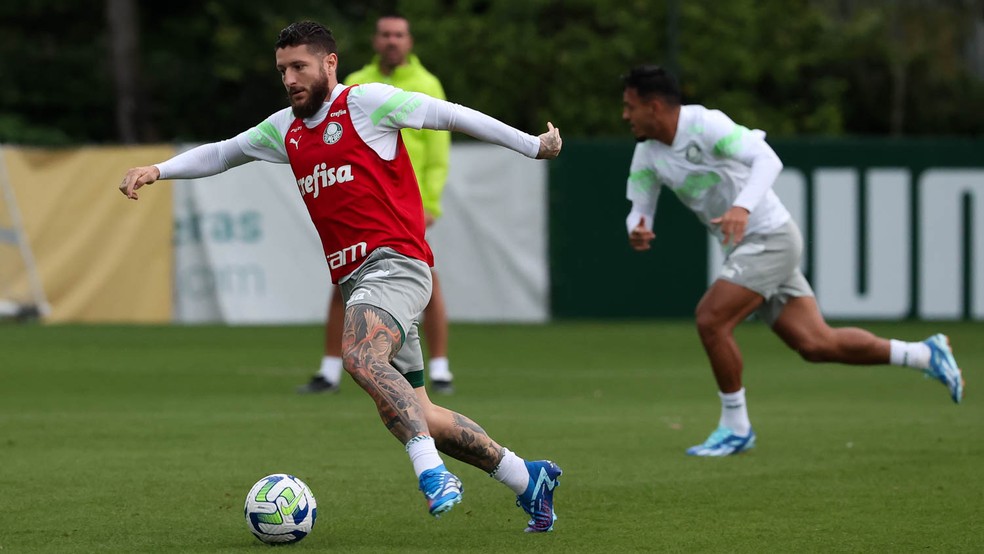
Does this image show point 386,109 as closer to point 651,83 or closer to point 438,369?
point 651,83

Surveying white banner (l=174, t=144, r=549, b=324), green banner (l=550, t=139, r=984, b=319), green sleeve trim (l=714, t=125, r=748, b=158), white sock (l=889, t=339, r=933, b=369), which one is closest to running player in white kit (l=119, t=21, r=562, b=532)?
green sleeve trim (l=714, t=125, r=748, b=158)

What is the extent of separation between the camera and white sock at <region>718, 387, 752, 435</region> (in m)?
8.78

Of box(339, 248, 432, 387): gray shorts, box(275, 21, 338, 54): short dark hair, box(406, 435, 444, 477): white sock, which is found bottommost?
box(406, 435, 444, 477): white sock

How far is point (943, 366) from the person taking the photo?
939cm

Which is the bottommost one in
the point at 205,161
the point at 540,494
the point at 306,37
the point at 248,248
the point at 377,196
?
the point at 248,248

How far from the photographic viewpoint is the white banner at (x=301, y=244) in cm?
1823

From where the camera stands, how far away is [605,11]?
35.6 metres

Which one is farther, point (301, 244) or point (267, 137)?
point (301, 244)

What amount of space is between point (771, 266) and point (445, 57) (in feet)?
84.5

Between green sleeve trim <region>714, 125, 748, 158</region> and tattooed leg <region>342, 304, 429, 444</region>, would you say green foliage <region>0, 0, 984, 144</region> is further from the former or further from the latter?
tattooed leg <region>342, 304, 429, 444</region>

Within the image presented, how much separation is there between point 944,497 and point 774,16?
30.7 metres

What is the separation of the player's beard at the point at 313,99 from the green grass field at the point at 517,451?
1628mm

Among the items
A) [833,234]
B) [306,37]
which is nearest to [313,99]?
[306,37]

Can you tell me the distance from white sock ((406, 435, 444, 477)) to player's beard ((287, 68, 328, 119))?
1403mm
